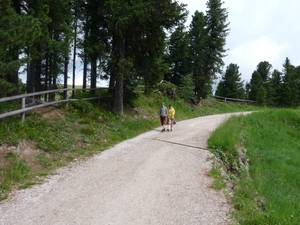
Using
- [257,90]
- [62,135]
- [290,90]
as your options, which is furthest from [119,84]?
[290,90]

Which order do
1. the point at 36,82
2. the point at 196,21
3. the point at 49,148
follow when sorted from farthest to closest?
the point at 196,21 < the point at 36,82 < the point at 49,148

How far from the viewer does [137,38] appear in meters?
16.8

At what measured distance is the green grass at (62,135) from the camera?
25.1ft

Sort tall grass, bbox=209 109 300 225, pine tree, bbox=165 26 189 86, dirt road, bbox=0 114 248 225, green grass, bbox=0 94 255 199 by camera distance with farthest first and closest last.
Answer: pine tree, bbox=165 26 189 86
green grass, bbox=0 94 255 199
tall grass, bbox=209 109 300 225
dirt road, bbox=0 114 248 225

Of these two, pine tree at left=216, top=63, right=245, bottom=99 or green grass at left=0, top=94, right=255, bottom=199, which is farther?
pine tree at left=216, top=63, right=245, bottom=99

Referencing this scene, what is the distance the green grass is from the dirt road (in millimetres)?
587

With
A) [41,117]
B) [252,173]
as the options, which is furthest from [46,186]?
[252,173]

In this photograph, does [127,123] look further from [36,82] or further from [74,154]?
[36,82]

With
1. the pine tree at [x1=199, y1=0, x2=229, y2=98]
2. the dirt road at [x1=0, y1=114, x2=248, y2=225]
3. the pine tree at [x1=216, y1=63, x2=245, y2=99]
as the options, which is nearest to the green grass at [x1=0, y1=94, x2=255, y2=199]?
the dirt road at [x1=0, y1=114, x2=248, y2=225]

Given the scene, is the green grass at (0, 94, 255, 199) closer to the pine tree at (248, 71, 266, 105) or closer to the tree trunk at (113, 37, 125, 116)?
the tree trunk at (113, 37, 125, 116)

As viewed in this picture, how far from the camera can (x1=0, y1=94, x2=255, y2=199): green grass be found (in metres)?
7.64

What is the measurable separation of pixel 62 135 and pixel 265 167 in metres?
8.68

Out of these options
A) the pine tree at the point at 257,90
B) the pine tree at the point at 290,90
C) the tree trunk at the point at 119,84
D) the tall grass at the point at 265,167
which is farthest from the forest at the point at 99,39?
the pine tree at the point at 290,90

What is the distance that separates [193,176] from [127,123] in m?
8.44
